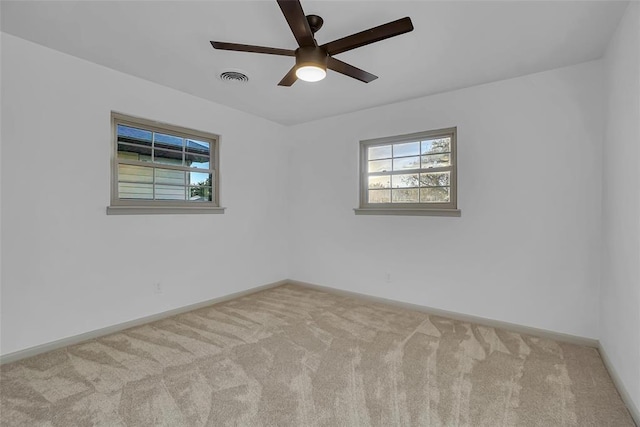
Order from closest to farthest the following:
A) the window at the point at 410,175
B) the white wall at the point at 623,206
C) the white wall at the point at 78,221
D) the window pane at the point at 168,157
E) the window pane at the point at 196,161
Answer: the white wall at the point at 623,206, the white wall at the point at 78,221, the window pane at the point at 168,157, the window at the point at 410,175, the window pane at the point at 196,161

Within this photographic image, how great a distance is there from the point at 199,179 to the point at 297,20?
2.51 metres

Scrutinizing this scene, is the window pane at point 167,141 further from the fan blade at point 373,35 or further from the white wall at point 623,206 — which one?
the white wall at point 623,206

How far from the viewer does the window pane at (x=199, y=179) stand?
364 centimetres

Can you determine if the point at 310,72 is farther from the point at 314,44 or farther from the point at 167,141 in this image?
the point at 167,141

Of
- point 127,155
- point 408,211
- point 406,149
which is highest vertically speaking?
point 406,149

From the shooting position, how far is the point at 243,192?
410cm

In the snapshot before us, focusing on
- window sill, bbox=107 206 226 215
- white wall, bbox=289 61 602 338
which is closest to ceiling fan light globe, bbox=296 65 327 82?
white wall, bbox=289 61 602 338

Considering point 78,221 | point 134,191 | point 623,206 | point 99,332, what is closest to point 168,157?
point 134,191

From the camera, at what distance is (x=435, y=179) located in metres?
3.55

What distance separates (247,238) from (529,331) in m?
3.29


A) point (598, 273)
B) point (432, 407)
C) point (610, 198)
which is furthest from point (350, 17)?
point (598, 273)

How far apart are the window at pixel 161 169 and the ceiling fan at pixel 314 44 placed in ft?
5.63

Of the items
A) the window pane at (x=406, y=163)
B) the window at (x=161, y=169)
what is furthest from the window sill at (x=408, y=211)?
the window at (x=161, y=169)

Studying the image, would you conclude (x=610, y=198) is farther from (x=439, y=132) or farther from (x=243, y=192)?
(x=243, y=192)
